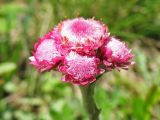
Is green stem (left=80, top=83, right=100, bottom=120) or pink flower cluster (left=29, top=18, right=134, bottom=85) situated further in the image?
green stem (left=80, top=83, right=100, bottom=120)

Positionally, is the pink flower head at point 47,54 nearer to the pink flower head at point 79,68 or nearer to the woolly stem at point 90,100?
the pink flower head at point 79,68

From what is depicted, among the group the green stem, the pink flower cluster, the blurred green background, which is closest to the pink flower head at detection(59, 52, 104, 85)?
the pink flower cluster

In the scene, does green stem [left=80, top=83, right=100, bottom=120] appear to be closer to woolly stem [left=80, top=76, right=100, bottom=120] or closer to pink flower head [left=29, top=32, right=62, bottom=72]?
woolly stem [left=80, top=76, right=100, bottom=120]

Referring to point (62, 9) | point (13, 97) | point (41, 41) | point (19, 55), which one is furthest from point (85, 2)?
point (41, 41)

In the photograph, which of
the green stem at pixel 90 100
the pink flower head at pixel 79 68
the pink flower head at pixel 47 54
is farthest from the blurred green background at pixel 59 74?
the pink flower head at pixel 79 68

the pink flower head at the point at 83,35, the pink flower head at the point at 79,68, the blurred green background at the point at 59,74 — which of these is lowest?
the blurred green background at the point at 59,74

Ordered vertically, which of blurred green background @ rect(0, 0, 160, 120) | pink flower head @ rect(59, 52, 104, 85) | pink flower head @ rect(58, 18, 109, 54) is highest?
pink flower head @ rect(58, 18, 109, 54)
